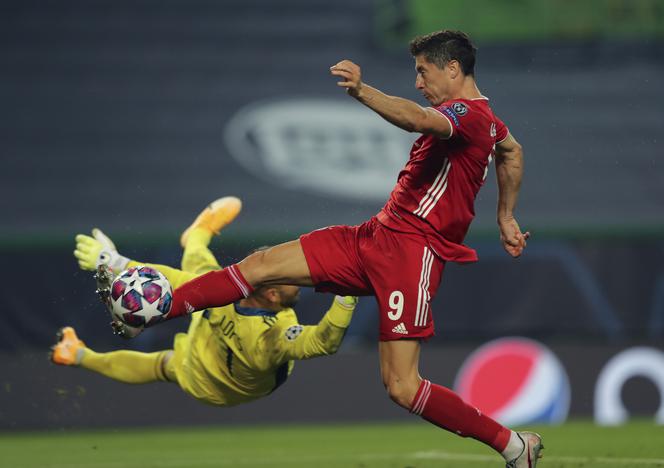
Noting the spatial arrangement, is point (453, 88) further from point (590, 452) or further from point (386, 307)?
point (590, 452)

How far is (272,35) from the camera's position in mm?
16344

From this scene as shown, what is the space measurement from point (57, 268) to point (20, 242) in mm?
501

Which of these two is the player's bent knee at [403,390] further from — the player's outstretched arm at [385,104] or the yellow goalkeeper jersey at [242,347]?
the player's outstretched arm at [385,104]

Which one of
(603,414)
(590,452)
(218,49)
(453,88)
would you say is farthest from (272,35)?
(453,88)

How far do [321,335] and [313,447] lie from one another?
140 inches

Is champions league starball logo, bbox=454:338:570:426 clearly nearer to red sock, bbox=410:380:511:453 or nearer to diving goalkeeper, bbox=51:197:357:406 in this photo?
diving goalkeeper, bbox=51:197:357:406

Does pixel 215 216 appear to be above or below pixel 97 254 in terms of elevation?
above

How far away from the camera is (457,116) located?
7023 millimetres

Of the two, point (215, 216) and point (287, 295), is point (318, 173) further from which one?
point (287, 295)

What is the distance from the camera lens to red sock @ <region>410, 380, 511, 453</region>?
23.7 feet

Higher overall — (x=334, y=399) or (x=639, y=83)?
(x=639, y=83)

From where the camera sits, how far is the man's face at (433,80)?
7.24 meters

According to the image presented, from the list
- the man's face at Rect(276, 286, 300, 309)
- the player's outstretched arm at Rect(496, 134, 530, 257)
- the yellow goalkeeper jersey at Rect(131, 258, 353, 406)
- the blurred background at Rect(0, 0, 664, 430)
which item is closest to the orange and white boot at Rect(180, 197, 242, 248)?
the yellow goalkeeper jersey at Rect(131, 258, 353, 406)

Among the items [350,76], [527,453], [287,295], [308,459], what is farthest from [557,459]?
[350,76]
